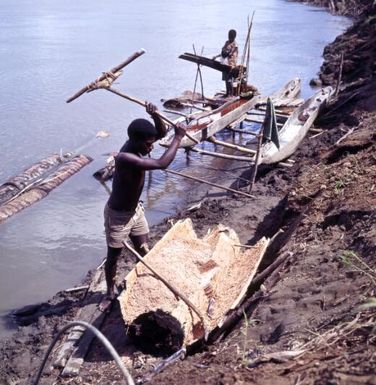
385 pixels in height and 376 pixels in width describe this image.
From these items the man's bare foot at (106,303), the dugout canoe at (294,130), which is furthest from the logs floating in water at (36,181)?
the man's bare foot at (106,303)

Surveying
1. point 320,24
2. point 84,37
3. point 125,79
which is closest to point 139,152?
→ point 125,79

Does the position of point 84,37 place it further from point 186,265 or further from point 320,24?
point 186,265

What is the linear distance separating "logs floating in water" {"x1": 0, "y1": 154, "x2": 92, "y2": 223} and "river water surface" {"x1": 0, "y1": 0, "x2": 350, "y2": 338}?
0.60ft

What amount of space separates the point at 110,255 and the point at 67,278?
2.95 meters

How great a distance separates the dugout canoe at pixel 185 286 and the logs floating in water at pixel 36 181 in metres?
5.20

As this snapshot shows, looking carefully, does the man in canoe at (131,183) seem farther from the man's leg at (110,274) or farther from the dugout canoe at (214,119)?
the dugout canoe at (214,119)

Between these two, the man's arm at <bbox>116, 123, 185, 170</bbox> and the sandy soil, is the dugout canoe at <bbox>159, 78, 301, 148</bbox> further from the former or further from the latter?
the man's arm at <bbox>116, 123, 185, 170</bbox>

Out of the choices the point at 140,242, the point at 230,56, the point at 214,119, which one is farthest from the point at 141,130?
the point at 230,56

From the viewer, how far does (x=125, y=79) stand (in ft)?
70.3

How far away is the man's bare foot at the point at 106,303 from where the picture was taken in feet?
19.4

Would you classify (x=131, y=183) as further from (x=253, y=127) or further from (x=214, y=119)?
(x=253, y=127)

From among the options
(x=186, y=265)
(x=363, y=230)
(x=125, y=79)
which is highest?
(x=363, y=230)

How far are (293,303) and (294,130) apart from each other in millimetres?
8055

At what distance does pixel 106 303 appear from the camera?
5961mm
